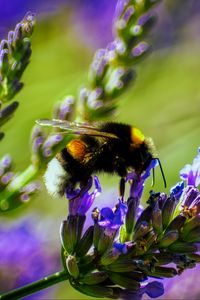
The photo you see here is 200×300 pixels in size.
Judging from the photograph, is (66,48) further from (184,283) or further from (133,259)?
(133,259)

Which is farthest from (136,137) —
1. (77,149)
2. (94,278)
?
(94,278)

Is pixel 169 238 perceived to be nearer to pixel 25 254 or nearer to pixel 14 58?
pixel 14 58

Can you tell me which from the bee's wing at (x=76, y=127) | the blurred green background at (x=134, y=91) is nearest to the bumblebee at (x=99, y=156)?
the bee's wing at (x=76, y=127)

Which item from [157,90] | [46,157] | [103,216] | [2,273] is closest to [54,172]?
[46,157]

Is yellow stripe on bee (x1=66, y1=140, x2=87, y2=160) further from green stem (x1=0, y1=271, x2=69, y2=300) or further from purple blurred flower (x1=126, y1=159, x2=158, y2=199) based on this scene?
green stem (x1=0, y1=271, x2=69, y2=300)

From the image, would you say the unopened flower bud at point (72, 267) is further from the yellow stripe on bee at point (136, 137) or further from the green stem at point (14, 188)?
the yellow stripe on bee at point (136, 137)

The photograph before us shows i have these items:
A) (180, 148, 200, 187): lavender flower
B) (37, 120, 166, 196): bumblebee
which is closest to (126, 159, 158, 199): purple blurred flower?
(37, 120, 166, 196): bumblebee
